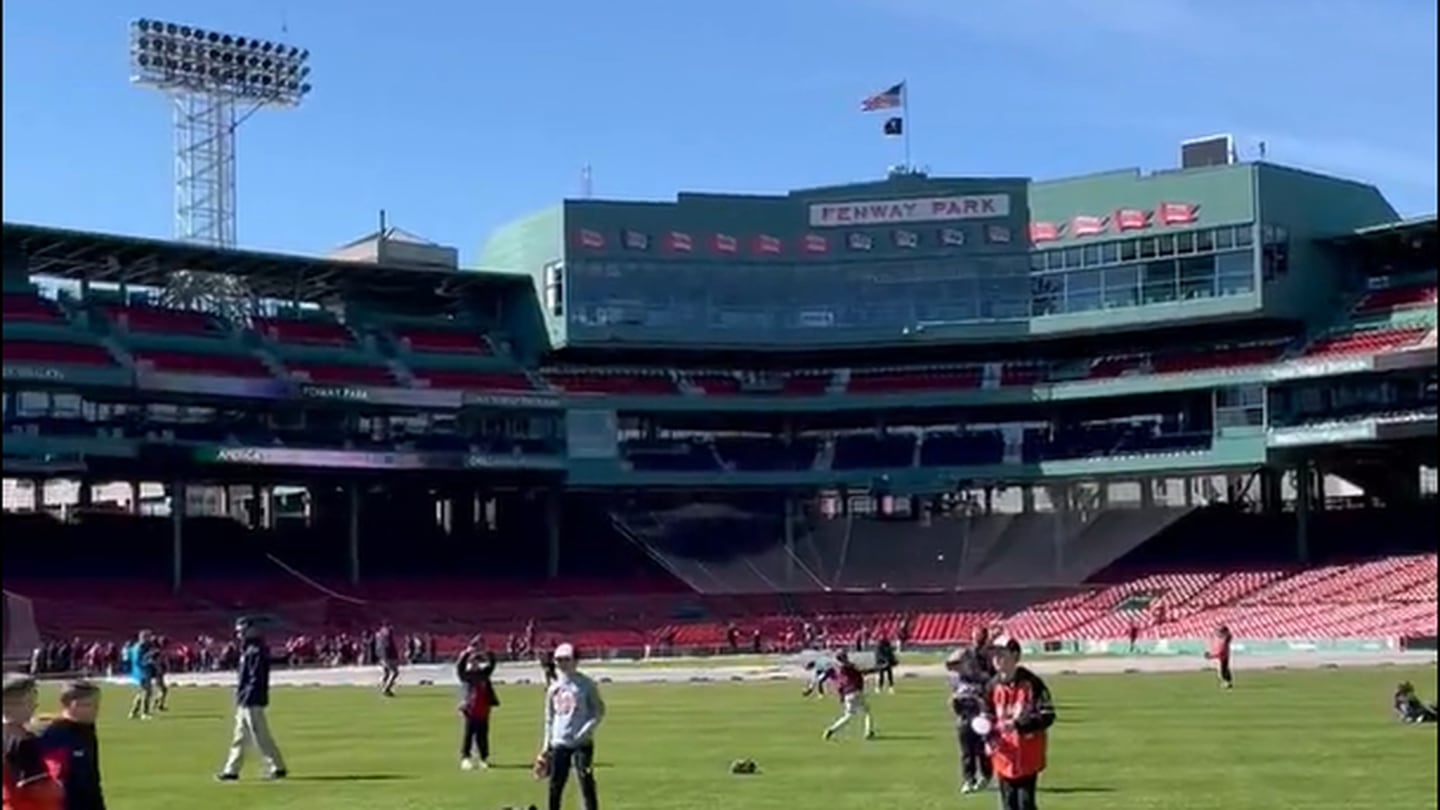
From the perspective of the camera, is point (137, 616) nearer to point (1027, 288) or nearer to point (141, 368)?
point (141, 368)

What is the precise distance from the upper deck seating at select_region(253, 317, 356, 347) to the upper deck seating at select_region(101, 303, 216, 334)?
288 cm

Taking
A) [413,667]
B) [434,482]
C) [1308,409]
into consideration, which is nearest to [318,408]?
[434,482]

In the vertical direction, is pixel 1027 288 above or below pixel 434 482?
above

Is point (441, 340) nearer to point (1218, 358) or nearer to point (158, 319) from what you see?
point (158, 319)

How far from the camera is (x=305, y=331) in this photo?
8938 centimetres

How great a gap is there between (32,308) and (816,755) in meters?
62.3

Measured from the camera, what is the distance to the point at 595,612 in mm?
80688

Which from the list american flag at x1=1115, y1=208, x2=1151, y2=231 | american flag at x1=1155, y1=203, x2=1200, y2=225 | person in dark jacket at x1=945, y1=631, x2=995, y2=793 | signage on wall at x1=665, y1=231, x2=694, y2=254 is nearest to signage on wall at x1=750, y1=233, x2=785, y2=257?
signage on wall at x1=665, y1=231, x2=694, y2=254

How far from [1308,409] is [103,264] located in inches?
2139

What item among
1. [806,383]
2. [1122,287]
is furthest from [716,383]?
[1122,287]

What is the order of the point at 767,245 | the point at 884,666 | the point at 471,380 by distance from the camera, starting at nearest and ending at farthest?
the point at 884,666 → the point at 471,380 → the point at 767,245

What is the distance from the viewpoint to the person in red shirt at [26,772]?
10.0 m

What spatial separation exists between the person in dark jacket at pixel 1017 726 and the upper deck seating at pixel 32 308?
229ft

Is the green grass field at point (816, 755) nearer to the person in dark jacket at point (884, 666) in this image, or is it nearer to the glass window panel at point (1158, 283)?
the person in dark jacket at point (884, 666)
